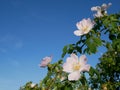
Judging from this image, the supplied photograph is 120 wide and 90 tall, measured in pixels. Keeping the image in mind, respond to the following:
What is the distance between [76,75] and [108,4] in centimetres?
197

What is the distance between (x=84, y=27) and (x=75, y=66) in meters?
0.65

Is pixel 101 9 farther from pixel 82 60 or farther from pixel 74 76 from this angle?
pixel 74 76

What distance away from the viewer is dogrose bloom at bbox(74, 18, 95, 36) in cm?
407

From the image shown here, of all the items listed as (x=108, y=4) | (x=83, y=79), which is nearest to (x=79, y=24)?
(x=108, y=4)

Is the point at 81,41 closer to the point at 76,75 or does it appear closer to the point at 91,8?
the point at 76,75

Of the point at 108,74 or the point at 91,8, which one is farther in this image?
the point at 108,74

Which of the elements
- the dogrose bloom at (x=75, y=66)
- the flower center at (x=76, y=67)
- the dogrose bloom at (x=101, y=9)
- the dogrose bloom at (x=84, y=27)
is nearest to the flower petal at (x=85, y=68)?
the dogrose bloom at (x=75, y=66)

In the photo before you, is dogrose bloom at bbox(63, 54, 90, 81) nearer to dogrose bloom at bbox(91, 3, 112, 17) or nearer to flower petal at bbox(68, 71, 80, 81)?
flower petal at bbox(68, 71, 80, 81)

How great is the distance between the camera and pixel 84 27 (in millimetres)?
4117

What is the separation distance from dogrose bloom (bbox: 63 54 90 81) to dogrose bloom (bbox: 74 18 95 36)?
0.43 metres

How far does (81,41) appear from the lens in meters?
4.03

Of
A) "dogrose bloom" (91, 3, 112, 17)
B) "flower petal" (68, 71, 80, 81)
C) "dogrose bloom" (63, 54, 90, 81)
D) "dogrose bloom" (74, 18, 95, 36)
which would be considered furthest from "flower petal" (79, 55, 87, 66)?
"dogrose bloom" (91, 3, 112, 17)

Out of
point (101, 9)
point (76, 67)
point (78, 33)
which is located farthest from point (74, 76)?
point (101, 9)

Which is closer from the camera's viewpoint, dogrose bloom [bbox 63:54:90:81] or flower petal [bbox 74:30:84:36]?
dogrose bloom [bbox 63:54:90:81]
